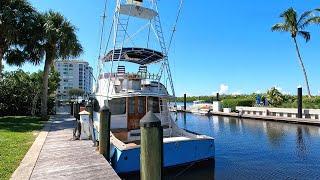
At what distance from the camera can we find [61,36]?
2716 cm

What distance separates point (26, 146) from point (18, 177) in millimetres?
4992

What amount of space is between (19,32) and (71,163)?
19120 mm

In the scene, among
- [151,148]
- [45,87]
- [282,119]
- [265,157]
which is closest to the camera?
[151,148]

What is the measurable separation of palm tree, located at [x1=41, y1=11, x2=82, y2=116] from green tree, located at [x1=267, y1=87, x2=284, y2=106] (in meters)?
25.6

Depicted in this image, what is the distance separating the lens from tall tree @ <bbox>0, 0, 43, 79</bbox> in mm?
24752

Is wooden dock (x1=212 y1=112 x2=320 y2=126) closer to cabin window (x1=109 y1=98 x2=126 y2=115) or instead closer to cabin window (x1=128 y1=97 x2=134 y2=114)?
cabin window (x1=128 y1=97 x2=134 y2=114)

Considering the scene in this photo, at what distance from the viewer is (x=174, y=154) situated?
11906 mm

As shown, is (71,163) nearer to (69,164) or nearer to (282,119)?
(69,164)

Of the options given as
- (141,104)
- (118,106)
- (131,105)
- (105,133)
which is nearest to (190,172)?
(105,133)

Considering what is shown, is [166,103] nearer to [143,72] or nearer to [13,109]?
[143,72]

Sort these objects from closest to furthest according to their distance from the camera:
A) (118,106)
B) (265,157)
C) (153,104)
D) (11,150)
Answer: (11,150)
(118,106)
(153,104)
(265,157)

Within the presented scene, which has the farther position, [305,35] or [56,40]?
[305,35]

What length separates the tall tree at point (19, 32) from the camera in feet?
81.2

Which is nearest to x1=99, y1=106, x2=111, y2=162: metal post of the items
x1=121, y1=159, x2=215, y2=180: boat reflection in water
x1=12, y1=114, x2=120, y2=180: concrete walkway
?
x1=12, y1=114, x2=120, y2=180: concrete walkway
